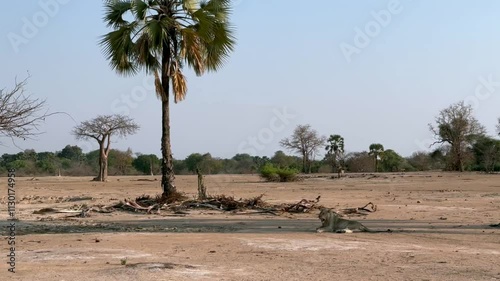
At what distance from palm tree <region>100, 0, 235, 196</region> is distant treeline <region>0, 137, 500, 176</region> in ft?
126

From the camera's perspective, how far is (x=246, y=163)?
90.7 m

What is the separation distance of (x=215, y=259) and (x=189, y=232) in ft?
13.9

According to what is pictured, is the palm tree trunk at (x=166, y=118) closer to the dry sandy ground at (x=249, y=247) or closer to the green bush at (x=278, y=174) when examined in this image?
the dry sandy ground at (x=249, y=247)

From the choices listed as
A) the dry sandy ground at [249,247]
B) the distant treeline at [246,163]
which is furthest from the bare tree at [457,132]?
the dry sandy ground at [249,247]

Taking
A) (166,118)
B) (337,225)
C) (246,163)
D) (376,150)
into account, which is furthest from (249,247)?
(246,163)

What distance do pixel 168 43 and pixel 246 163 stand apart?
2803 inches

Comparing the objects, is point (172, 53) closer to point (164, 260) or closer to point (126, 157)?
point (164, 260)

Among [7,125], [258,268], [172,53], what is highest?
[172,53]

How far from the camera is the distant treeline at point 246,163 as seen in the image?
56.9 m

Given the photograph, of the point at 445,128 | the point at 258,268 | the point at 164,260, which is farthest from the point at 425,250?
the point at 445,128

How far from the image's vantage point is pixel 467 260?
29.5 feet

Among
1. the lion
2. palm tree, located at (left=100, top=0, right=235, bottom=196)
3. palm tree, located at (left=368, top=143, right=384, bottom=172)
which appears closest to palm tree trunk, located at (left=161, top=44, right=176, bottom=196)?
palm tree, located at (left=100, top=0, right=235, bottom=196)

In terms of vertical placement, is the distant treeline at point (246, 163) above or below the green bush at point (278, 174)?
above

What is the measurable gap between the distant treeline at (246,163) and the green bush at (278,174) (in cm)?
1503
